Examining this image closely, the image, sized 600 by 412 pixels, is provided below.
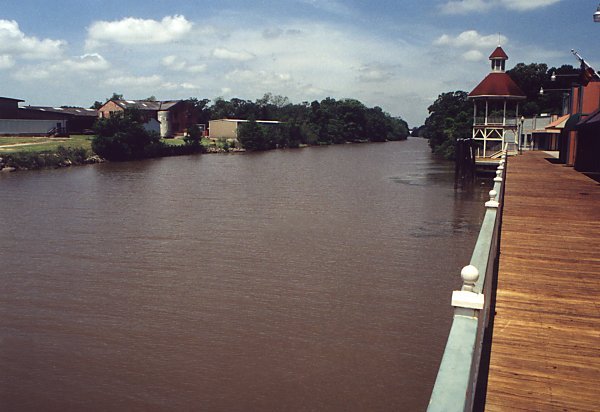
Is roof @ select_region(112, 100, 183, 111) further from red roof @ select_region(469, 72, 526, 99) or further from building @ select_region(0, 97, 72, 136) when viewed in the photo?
red roof @ select_region(469, 72, 526, 99)

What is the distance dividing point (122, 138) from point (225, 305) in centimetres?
5402

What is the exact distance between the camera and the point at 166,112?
91.7 meters

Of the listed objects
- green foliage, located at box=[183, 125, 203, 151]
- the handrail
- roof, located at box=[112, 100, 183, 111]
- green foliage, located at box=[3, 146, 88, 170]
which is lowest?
green foliage, located at box=[3, 146, 88, 170]

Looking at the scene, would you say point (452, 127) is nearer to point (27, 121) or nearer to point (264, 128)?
point (264, 128)

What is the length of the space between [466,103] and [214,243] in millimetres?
65387

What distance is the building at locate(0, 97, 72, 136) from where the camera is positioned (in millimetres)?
68938

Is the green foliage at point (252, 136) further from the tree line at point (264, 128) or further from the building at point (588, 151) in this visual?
the building at point (588, 151)

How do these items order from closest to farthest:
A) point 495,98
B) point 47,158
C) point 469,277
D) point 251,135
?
point 469,277 → point 495,98 → point 47,158 → point 251,135

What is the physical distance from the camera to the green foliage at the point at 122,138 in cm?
6238

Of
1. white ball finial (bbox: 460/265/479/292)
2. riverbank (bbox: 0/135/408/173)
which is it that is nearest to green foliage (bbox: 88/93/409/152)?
riverbank (bbox: 0/135/408/173)

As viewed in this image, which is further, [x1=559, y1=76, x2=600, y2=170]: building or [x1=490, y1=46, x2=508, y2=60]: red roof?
[x1=490, y1=46, x2=508, y2=60]: red roof

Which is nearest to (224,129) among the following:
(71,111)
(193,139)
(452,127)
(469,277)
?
(193,139)

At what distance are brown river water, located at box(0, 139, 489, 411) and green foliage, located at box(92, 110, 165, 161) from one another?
34.3 m

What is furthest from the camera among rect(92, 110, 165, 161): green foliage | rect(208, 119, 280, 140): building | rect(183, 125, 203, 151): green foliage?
rect(208, 119, 280, 140): building
